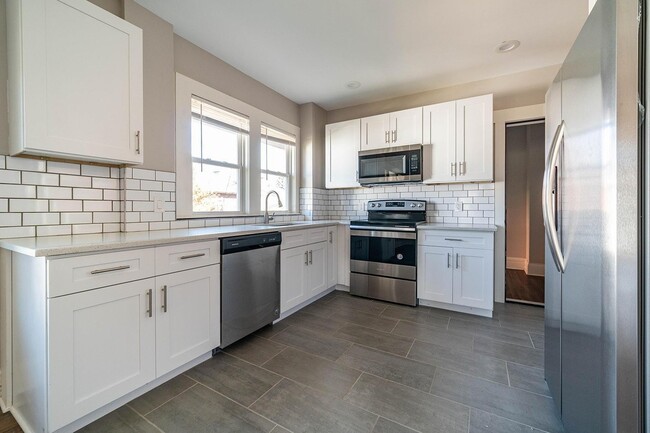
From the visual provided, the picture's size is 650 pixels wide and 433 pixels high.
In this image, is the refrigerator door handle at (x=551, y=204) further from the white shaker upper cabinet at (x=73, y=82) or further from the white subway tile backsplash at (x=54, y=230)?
the white subway tile backsplash at (x=54, y=230)

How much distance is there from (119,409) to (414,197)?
3.35 meters

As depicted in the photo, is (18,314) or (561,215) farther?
(18,314)

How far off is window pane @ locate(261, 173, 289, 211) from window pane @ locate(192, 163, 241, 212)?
40 centimetres

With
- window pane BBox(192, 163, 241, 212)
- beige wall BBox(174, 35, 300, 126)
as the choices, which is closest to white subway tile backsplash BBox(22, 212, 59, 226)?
window pane BBox(192, 163, 241, 212)

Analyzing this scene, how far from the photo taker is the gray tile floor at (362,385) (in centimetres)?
137

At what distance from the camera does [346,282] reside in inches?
137

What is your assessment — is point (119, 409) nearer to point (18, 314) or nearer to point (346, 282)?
point (18, 314)

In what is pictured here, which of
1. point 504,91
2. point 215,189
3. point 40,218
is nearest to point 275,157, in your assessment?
point 215,189

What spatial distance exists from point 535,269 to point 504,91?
9.47 feet

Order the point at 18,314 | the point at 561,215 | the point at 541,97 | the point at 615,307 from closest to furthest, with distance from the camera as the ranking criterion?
the point at 615,307, the point at 561,215, the point at 18,314, the point at 541,97

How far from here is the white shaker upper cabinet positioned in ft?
4.45

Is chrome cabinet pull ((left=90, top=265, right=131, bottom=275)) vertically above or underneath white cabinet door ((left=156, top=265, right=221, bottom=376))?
above

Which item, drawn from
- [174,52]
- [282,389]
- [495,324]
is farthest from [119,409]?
[495,324]

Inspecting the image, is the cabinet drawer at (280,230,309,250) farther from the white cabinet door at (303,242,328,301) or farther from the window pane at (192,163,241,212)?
the window pane at (192,163,241,212)
